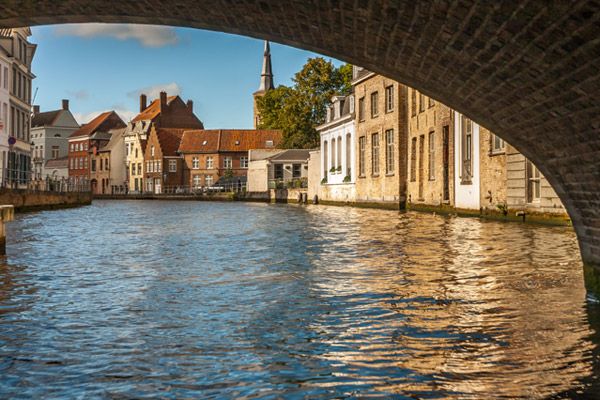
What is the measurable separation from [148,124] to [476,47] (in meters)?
88.9

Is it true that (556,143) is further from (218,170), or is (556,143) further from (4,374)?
(218,170)

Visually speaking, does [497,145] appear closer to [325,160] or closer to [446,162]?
[446,162]

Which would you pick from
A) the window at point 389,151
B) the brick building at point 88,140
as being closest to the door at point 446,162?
the window at point 389,151

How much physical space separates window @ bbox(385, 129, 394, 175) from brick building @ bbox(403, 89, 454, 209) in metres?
1.65

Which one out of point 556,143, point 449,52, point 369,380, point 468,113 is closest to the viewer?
point 369,380

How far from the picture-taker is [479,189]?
80.8 feet

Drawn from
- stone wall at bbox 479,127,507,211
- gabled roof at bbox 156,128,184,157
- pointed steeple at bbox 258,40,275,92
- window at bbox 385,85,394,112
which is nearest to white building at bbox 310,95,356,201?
window at bbox 385,85,394,112

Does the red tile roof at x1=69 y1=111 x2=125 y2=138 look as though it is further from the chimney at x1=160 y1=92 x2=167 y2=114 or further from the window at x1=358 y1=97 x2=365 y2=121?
the window at x1=358 y1=97 x2=365 y2=121

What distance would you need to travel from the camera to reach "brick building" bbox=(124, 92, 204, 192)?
9281 centimetres

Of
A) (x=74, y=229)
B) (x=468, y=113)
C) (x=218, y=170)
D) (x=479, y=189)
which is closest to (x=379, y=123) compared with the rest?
(x=479, y=189)

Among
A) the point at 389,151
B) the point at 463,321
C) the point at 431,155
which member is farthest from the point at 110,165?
the point at 463,321

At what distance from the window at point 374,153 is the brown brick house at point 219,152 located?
45.9 meters

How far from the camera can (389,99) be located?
36344 millimetres

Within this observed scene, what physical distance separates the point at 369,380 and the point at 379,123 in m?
33.4
